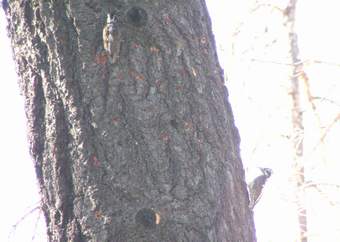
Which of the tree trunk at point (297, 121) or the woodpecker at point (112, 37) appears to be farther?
the tree trunk at point (297, 121)

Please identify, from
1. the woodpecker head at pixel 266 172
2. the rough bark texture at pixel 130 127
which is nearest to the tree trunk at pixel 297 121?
the woodpecker head at pixel 266 172

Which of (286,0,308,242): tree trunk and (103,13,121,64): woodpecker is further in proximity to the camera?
(286,0,308,242): tree trunk

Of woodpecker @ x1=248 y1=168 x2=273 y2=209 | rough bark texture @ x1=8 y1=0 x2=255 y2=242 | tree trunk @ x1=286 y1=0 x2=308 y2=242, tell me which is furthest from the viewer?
tree trunk @ x1=286 y1=0 x2=308 y2=242

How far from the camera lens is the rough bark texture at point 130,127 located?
5.00ft

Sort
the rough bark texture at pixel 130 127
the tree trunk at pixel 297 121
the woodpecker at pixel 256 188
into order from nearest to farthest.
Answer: the rough bark texture at pixel 130 127 → the woodpecker at pixel 256 188 → the tree trunk at pixel 297 121

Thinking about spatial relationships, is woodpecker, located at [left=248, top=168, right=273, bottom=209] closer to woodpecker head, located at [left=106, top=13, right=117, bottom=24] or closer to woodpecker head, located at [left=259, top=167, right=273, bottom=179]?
woodpecker head, located at [left=259, top=167, right=273, bottom=179]

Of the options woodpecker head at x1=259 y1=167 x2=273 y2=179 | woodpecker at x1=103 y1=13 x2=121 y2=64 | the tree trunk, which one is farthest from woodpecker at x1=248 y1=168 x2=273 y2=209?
the tree trunk

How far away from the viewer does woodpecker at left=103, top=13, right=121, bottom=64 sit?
155cm

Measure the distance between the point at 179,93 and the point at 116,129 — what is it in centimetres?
17

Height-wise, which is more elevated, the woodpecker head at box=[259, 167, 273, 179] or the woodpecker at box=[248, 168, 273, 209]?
the woodpecker head at box=[259, 167, 273, 179]

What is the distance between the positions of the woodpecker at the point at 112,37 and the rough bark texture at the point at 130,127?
0.01 m

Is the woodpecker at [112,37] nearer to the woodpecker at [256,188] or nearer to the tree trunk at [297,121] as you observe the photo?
the woodpecker at [256,188]

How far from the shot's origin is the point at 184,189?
5.04 ft

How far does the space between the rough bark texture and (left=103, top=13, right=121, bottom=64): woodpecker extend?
0.5 inches
